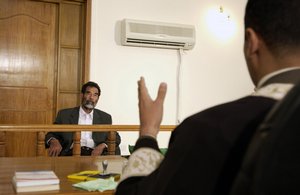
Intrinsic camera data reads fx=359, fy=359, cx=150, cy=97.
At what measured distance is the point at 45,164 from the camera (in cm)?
215

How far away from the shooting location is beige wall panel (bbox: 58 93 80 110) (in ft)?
15.4

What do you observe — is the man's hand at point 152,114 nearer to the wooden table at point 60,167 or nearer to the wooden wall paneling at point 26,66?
the wooden table at point 60,167

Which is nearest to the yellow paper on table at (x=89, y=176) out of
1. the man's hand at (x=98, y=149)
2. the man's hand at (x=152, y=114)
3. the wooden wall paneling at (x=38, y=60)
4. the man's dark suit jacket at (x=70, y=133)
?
the man's hand at (x=152, y=114)

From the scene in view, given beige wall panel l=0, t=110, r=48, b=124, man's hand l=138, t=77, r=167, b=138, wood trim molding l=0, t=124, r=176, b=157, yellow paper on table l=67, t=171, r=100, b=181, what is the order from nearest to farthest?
man's hand l=138, t=77, r=167, b=138
yellow paper on table l=67, t=171, r=100, b=181
wood trim molding l=0, t=124, r=176, b=157
beige wall panel l=0, t=110, r=48, b=124

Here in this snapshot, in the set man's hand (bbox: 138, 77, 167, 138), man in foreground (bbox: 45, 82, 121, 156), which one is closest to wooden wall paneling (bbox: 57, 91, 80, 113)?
man in foreground (bbox: 45, 82, 121, 156)

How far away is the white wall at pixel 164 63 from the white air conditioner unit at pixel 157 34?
0.36 feet

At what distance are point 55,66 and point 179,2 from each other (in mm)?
1974

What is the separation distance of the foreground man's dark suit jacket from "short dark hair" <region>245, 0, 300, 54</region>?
7 centimetres

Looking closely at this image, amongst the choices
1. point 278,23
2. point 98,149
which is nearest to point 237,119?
point 278,23

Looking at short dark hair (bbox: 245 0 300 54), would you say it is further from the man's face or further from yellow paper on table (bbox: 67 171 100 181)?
the man's face

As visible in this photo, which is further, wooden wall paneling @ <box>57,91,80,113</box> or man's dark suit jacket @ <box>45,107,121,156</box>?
wooden wall paneling @ <box>57,91,80,113</box>

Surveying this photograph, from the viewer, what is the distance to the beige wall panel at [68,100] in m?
4.70

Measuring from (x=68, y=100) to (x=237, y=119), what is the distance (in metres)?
4.15

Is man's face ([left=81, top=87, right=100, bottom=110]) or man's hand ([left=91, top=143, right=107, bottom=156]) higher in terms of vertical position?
man's face ([left=81, top=87, right=100, bottom=110])
